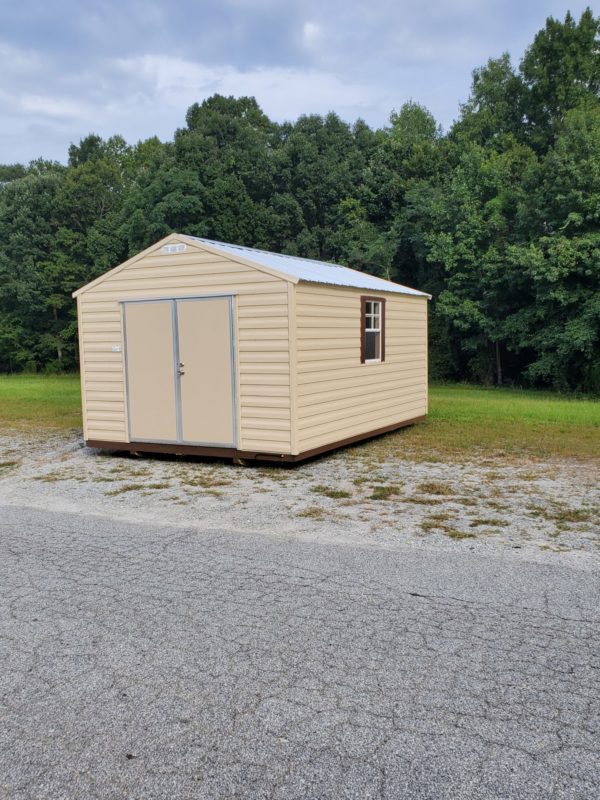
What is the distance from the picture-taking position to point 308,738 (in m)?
2.46

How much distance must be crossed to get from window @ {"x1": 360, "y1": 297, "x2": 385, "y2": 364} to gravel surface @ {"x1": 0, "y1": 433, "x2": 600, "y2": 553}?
5.04ft

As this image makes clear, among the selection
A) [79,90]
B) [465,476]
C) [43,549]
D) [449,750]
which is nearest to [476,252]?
[465,476]

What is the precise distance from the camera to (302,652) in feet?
10.3

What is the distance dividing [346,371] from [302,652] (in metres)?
6.03

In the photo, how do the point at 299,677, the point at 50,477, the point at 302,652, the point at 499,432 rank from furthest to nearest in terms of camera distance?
the point at 499,432 < the point at 50,477 < the point at 302,652 < the point at 299,677

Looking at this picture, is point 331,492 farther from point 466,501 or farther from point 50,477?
point 50,477

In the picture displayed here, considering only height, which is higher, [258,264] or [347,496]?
[258,264]

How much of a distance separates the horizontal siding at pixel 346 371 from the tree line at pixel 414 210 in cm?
841

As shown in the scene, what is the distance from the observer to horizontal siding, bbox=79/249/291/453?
781 centimetres

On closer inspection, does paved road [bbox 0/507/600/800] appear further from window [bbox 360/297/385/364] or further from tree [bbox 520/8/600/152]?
tree [bbox 520/8/600/152]

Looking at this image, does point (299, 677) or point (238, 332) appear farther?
point (238, 332)

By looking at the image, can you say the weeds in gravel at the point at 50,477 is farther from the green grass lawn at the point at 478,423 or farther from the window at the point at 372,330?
the window at the point at 372,330

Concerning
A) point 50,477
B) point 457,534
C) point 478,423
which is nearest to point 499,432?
point 478,423

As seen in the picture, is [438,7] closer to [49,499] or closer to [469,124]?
[469,124]
